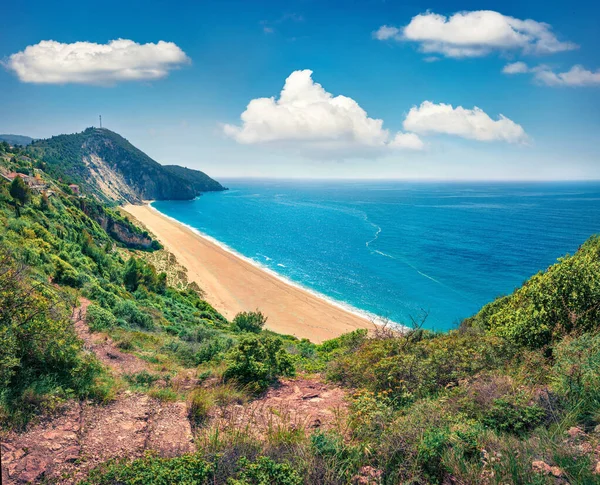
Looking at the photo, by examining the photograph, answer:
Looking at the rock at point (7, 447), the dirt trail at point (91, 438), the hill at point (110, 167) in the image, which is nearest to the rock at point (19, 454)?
the dirt trail at point (91, 438)

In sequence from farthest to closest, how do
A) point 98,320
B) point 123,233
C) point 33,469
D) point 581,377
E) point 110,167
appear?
point 110,167 → point 123,233 → point 98,320 → point 581,377 → point 33,469

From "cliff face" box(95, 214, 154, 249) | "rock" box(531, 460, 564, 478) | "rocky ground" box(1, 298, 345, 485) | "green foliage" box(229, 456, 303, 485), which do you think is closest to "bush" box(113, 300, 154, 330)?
"rocky ground" box(1, 298, 345, 485)

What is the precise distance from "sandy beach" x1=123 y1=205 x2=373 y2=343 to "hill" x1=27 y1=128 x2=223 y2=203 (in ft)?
231

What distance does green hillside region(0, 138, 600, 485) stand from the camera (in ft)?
17.1

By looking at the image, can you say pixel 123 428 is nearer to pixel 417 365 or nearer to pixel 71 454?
pixel 71 454

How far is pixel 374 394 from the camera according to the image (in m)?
8.94

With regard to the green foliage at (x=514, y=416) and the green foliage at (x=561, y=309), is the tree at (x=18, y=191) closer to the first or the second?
the green foliage at (x=514, y=416)

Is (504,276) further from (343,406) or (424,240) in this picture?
(343,406)

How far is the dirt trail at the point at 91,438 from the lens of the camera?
544cm

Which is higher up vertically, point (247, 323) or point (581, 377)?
point (581, 377)

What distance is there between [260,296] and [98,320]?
1271 inches

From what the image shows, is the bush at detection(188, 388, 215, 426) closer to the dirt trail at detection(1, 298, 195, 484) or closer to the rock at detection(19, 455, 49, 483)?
the dirt trail at detection(1, 298, 195, 484)

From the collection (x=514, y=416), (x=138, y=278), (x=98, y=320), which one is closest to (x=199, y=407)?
(x=514, y=416)

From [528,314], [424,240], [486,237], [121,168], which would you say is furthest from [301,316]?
[121,168]
